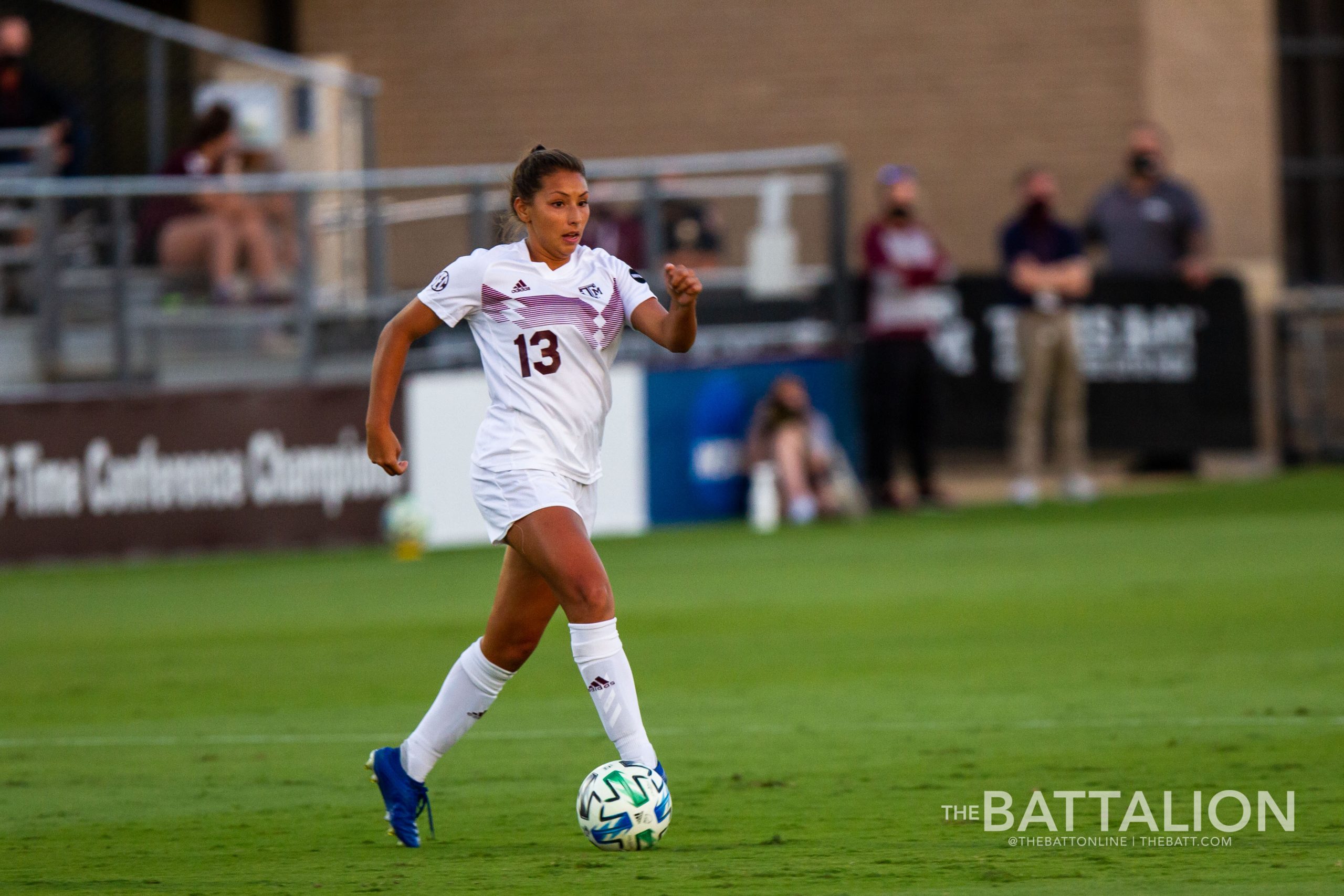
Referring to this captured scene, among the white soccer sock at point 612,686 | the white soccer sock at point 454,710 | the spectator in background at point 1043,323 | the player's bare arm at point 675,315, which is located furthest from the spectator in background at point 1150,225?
the white soccer sock at point 612,686

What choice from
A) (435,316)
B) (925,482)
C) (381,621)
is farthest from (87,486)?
(435,316)

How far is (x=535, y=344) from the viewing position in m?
6.24

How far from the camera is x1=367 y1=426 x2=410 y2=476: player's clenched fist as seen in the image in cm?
614

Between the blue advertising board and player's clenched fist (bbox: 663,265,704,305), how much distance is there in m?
10.7

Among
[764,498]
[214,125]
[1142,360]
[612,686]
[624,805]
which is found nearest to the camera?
[624,805]

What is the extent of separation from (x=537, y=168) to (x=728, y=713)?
10.5ft

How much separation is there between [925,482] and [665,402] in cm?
254

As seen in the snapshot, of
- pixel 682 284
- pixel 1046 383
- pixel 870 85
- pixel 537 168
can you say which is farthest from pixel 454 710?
pixel 870 85

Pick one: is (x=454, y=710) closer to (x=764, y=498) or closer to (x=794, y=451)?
(x=764, y=498)

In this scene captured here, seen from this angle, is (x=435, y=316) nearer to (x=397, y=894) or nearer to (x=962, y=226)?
(x=397, y=894)

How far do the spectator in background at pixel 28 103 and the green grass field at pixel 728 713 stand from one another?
407 cm

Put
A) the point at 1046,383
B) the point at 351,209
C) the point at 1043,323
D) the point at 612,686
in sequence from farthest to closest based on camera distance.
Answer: the point at 1046,383 → the point at 1043,323 → the point at 351,209 → the point at 612,686

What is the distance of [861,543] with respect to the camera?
15312mm

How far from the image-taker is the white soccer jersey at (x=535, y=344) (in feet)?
20.4
